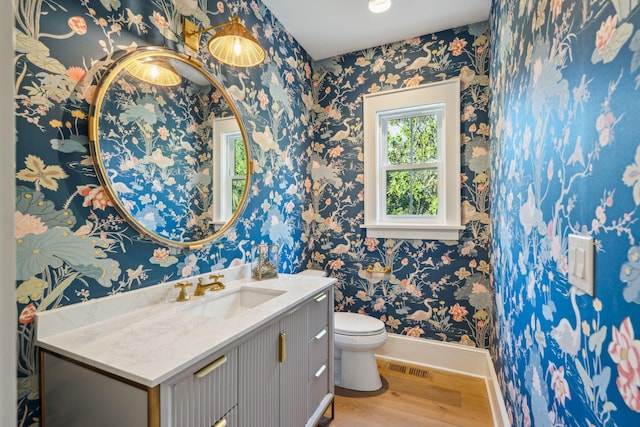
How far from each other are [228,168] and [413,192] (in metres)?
1.54

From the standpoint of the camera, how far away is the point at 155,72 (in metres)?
1.32

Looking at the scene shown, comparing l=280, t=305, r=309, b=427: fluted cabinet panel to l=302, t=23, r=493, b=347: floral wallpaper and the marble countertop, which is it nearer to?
the marble countertop

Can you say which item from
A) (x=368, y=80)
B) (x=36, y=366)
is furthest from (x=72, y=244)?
(x=368, y=80)

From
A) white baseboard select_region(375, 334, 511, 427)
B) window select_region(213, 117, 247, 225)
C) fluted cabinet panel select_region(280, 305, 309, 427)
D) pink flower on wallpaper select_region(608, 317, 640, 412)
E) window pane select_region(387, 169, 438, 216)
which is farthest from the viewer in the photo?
window pane select_region(387, 169, 438, 216)

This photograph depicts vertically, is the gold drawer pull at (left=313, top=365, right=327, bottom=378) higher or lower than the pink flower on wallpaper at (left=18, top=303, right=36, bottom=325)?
lower

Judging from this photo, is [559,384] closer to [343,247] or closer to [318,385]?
[318,385]

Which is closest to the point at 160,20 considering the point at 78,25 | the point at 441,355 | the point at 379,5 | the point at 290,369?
the point at 78,25

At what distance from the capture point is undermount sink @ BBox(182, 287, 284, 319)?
1.42 meters

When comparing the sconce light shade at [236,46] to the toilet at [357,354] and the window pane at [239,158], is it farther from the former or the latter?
the toilet at [357,354]

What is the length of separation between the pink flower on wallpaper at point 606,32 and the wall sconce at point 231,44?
131 centimetres

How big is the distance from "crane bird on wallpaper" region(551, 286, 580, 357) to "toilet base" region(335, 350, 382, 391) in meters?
1.41

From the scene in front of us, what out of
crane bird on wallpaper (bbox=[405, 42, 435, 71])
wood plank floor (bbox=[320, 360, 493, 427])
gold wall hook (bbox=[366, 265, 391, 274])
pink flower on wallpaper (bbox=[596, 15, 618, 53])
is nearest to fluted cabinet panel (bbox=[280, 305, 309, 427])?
wood plank floor (bbox=[320, 360, 493, 427])

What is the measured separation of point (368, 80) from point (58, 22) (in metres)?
2.10

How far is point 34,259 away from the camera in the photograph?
3.04ft
